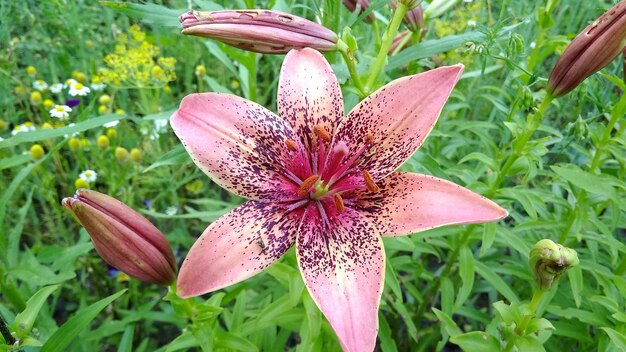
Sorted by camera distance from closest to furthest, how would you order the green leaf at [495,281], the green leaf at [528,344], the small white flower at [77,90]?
1. the green leaf at [528,344]
2. the green leaf at [495,281]
3. the small white flower at [77,90]

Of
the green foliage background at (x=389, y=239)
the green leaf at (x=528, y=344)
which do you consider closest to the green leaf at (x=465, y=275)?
the green foliage background at (x=389, y=239)

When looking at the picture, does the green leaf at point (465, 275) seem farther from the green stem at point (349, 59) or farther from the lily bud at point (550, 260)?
the green stem at point (349, 59)

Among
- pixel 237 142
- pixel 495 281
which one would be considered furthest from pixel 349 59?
pixel 495 281

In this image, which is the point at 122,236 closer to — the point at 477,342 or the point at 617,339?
the point at 477,342

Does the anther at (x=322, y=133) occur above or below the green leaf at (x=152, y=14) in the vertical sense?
below

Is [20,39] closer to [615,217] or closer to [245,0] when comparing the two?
[245,0]

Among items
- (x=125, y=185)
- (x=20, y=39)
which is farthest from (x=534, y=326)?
(x=20, y=39)
